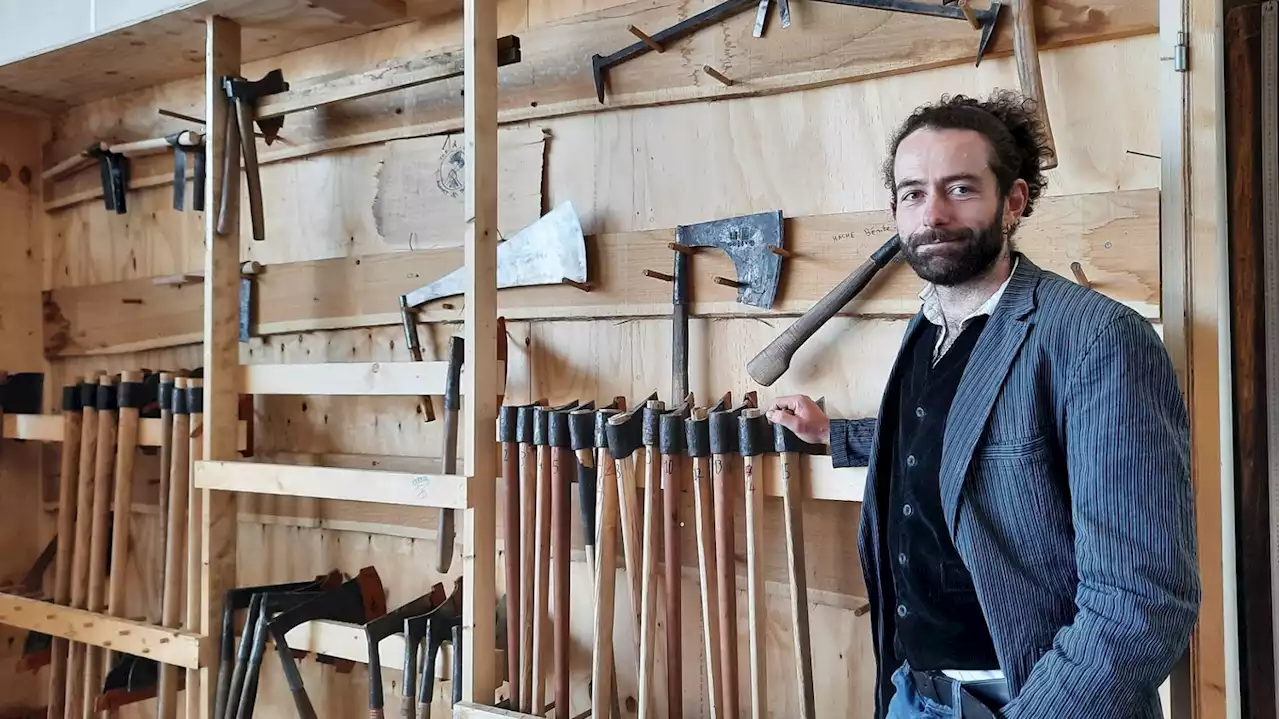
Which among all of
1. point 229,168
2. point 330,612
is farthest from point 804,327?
point 229,168

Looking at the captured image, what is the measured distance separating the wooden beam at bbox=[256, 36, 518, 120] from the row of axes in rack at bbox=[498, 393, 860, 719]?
0.74m

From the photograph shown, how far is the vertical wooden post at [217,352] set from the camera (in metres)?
2.06

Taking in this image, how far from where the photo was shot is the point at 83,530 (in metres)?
2.38

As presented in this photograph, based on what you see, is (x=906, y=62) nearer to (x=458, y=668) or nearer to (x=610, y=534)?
(x=610, y=534)

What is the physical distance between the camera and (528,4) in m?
2.02

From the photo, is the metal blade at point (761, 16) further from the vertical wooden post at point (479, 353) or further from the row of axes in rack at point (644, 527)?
the row of axes in rack at point (644, 527)

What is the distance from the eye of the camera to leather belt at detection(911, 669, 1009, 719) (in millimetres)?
1108

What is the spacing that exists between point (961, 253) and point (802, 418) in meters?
0.45

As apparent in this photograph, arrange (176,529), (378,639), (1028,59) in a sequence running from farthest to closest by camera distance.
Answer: (176,529) → (378,639) → (1028,59)

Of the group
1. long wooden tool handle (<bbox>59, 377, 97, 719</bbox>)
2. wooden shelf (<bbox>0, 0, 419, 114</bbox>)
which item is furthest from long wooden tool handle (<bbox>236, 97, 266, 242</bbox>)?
long wooden tool handle (<bbox>59, 377, 97, 719</bbox>)

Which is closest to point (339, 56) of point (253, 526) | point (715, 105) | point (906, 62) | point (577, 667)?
point (715, 105)

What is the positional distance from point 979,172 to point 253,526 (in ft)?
7.05

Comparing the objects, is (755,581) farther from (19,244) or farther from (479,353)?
(19,244)

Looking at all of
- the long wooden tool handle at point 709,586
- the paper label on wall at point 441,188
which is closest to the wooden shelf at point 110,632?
the paper label on wall at point 441,188
